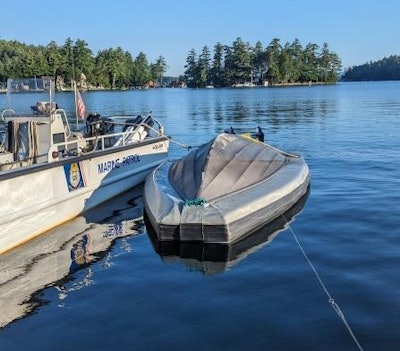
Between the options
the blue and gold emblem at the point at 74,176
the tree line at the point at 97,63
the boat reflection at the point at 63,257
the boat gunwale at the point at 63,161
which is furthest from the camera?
the tree line at the point at 97,63

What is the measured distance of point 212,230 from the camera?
860 centimetres

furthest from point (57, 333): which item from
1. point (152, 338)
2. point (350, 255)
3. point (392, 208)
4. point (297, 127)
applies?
point (297, 127)

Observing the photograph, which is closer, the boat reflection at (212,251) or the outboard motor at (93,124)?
the boat reflection at (212,251)

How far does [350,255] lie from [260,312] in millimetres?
2570

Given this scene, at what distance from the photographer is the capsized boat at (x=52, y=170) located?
30.7ft

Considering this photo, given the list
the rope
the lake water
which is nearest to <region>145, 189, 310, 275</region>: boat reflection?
the lake water

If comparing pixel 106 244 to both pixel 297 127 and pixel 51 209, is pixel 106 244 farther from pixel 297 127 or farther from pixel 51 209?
pixel 297 127

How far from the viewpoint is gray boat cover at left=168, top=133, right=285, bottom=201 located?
975cm

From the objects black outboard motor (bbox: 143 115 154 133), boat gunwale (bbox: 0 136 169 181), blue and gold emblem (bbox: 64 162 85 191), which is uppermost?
black outboard motor (bbox: 143 115 154 133)

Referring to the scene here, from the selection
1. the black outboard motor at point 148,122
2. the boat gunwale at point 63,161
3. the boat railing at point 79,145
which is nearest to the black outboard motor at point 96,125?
the boat railing at point 79,145

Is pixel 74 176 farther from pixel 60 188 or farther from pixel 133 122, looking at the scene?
pixel 133 122

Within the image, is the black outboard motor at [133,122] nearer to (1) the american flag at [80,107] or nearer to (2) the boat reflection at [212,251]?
(1) the american flag at [80,107]

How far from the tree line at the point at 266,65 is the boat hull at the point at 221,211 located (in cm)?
16412

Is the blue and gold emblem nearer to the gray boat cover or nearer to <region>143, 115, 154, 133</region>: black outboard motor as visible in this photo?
the gray boat cover
